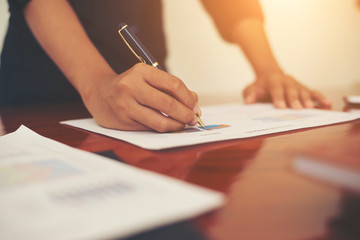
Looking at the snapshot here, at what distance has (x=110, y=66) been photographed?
2.74 ft

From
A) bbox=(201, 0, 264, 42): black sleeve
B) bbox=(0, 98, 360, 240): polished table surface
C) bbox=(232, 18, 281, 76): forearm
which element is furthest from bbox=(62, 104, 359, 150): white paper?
bbox=(201, 0, 264, 42): black sleeve

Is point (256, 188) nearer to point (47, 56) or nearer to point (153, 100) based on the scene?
point (153, 100)

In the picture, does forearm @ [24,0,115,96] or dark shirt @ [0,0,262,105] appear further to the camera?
dark shirt @ [0,0,262,105]

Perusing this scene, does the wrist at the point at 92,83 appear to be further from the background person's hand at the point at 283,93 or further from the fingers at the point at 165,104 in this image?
the background person's hand at the point at 283,93

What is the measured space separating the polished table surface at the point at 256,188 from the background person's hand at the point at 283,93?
11.5 inches

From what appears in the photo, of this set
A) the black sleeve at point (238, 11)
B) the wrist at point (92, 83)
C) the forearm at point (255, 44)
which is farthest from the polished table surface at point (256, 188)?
the black sleeve at point (238, 11)

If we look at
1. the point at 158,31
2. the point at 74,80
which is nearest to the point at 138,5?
the point at 158,31

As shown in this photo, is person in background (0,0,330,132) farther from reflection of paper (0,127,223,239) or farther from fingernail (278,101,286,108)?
reflection of paper (0,127,223,239)

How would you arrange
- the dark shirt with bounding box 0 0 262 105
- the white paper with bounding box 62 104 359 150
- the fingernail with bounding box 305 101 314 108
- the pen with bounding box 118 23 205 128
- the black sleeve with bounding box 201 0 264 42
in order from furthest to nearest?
the black sleeve with bounding box 201 0 264 42 < the dark shirt with bounding box 0 0 262 105 < the fingernail with bounding box 305 101 314 108 < the pen with bounding box 118 23 205 128 < the white paper with bounding box 62 104 359 150

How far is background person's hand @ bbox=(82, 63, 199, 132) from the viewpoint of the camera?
16.2 inches

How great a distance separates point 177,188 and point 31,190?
0.09 meters

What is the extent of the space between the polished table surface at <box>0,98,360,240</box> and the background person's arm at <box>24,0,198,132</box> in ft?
0.18

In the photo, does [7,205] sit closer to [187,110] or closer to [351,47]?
[187,110]

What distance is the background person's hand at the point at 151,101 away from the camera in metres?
0.41
